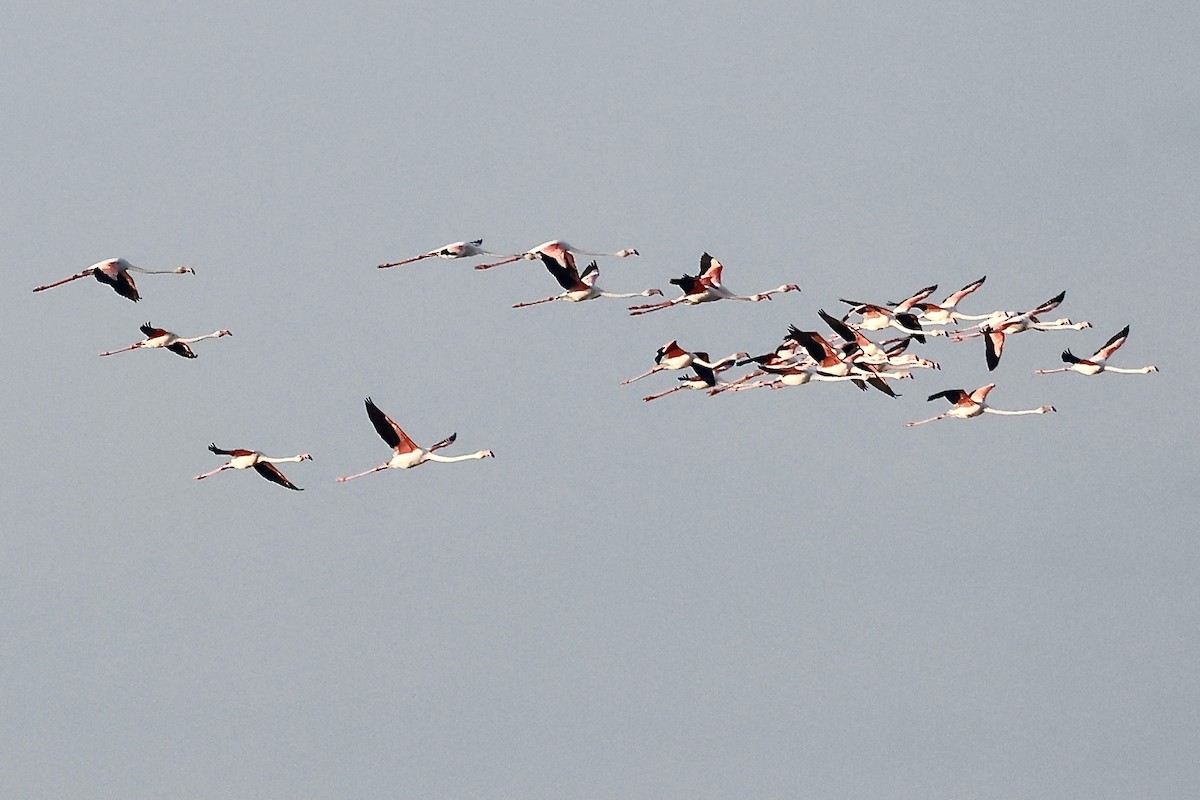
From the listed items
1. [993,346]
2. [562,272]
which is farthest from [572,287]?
[993,346]

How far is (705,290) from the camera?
53.5 metres

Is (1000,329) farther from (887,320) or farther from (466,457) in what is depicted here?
(466,457)

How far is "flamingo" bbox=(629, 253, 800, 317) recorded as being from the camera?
52688 mm

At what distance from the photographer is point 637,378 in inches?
2147

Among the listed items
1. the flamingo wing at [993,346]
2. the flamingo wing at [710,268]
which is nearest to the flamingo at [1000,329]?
the flamingo wing at [993,346]

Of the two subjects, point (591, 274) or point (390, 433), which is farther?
point (591, 274)

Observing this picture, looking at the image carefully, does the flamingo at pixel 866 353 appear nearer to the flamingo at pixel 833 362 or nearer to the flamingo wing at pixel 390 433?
the flamingo at pixel 833 362

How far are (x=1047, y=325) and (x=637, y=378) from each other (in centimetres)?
1108

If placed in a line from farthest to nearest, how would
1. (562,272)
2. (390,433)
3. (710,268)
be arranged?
Answer: (710,268) < (562,272) < (390,433)

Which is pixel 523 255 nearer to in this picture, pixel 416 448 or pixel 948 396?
pixel 416 448

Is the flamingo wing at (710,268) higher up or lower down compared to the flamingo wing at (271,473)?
higher up

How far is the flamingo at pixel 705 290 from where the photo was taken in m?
52.7

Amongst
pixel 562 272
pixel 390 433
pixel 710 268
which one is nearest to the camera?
pixel 390 433

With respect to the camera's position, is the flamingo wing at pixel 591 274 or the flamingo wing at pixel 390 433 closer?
the flamingo wing at pixel 390 433
